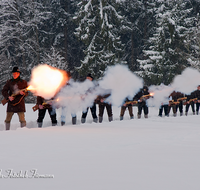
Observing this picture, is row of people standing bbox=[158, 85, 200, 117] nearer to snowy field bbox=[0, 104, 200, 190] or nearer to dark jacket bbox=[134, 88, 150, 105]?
dark jacket bbox=[134, 88, 150, 105]

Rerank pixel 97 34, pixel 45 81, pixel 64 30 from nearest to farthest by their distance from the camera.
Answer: pixel 45 81
pixel 97 34
pixel 64 30

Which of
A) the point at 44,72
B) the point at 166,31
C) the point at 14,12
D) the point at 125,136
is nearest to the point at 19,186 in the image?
the point at 125,136

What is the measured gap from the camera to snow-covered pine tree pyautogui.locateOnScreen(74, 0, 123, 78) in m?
27.6

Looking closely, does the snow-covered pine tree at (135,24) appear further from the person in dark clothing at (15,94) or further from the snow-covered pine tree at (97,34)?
the person in dark clothing at (15,94)

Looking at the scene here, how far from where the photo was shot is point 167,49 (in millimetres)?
29906

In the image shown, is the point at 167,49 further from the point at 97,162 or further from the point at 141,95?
the point at 97,162

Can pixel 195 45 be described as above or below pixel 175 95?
above

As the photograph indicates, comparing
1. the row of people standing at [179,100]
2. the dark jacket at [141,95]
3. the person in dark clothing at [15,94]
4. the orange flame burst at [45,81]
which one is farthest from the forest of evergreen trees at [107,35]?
the person in dark clothing at [15,94]

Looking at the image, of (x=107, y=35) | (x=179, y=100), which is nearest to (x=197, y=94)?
(x=179, y=100)

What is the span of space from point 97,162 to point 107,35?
77.0ft

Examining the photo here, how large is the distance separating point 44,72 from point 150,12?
1047 inches

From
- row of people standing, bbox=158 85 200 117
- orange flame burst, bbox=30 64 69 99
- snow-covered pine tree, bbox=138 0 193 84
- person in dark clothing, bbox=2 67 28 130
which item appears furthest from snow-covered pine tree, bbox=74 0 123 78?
person in dark clothing, bbox=2 67 28 130

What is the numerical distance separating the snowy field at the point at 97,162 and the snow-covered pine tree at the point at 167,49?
21863 mm

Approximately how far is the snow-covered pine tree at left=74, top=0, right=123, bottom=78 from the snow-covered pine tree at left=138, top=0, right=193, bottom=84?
3.65 meters
